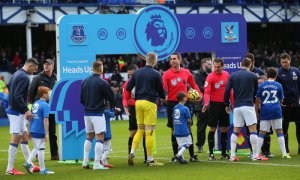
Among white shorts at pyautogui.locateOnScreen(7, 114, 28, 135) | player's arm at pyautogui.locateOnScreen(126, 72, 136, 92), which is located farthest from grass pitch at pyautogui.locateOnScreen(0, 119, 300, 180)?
player's arm at pyautogui.locateOnScreen(126, 72, 136, 92)

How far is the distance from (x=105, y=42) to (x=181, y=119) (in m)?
2.85

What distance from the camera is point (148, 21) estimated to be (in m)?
19.1

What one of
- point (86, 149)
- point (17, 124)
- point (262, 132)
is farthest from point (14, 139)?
point (262, 132)

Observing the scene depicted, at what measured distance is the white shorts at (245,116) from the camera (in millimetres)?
17328

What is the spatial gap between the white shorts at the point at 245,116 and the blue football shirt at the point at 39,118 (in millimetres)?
4113

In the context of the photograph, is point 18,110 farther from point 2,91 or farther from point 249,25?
point 249,25

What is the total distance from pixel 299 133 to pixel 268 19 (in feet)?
103

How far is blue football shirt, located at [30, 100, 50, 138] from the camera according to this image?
1627 cm

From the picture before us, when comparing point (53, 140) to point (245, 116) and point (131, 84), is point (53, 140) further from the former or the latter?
point (245, 116)

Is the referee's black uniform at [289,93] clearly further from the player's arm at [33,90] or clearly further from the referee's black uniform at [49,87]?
the player's arm at [33,90]

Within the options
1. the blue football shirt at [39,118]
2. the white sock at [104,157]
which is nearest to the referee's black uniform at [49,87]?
the blue football shirt at [39,118]

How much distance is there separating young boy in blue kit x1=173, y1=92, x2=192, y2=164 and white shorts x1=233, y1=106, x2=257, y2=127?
104cm

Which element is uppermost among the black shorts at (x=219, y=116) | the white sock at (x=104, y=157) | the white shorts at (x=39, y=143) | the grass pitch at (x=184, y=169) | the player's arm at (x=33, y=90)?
the player's arm at (x=33, y=90)

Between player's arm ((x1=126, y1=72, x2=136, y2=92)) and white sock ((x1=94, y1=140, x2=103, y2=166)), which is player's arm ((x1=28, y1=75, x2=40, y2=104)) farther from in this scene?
white sock ((x1=94, y1=140, x2=103, y2=166))
